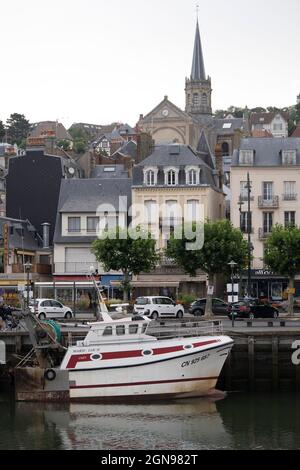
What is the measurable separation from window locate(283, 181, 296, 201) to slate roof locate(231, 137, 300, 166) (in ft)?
5.81

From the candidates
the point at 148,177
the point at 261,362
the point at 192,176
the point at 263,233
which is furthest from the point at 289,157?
the point at 261,362

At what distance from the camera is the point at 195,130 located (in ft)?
546

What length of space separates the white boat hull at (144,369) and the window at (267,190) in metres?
42.5

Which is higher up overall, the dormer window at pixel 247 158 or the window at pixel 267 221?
the dormer window at pixel 247 158

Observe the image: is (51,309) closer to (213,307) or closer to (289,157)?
(213,307)

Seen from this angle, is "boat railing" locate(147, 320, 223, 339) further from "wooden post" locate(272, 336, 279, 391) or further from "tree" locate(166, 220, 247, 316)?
"tree" locate(166, 220, 247, 316)

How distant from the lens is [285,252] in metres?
81.4

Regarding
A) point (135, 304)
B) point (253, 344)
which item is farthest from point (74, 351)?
point (135, 304)

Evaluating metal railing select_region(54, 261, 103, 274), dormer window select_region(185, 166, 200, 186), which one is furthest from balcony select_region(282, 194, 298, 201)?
metal railing select_region(54, 261, 103, 274)

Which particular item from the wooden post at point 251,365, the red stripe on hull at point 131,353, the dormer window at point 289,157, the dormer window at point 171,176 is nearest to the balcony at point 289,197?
the dormer window at point 289,157

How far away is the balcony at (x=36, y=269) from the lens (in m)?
93.8

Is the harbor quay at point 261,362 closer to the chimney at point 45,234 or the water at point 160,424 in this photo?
the water at point 160,424

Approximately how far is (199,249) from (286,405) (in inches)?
1176
